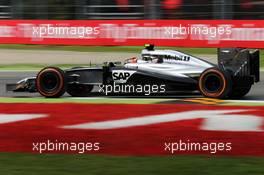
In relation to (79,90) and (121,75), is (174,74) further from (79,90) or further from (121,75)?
(79,90)

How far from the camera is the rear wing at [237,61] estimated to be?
928cm

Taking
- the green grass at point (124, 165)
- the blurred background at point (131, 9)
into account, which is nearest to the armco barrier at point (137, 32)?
the blurred background at point (131, 9)

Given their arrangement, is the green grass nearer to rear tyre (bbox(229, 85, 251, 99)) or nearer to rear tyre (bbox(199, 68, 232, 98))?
rear tyre (bbox(199, 68, 232, 98))

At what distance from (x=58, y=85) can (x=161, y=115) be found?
4.18 m

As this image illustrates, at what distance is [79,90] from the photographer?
10.1 m

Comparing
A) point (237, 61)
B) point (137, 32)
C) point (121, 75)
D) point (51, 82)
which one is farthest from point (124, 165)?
point (137, 32)

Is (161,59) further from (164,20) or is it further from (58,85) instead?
(164,20)

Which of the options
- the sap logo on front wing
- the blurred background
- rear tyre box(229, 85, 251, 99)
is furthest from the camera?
the blurred background

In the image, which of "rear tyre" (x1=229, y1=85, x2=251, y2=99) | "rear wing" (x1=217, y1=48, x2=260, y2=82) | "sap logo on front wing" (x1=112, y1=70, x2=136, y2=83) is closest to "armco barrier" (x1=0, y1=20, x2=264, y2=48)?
"rear tyre" (x1=229, y1=85, x2=251, y2=99)

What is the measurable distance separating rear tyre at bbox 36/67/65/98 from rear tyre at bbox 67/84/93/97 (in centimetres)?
35

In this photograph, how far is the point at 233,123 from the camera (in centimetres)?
529

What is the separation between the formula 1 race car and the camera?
364 inches

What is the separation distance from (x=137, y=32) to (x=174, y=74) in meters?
9.00

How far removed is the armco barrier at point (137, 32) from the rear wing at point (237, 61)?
7.49 meters
